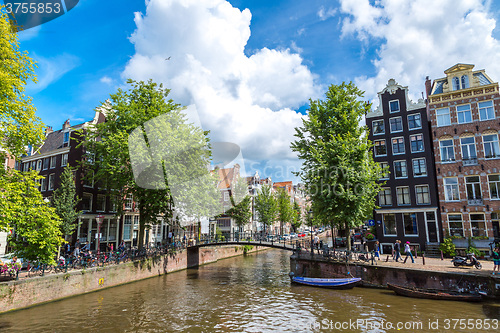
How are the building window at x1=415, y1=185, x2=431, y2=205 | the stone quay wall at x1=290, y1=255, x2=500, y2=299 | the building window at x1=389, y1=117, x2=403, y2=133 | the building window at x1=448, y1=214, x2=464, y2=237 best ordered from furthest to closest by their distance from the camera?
the building window at x1=389, y1=117, x2=403, y2=133 → the building window at x1=415, y1=185, x2=431, y2=205 → the building window at x1=448, y1=214, x2=464, y2=237 → the stone quay wall at x1=290, y1=255, x2=500, y2=299

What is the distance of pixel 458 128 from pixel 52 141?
48.6 metres

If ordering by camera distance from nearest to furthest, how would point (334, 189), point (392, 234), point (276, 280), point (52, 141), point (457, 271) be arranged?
point (457, 271) → point (334, 189) → point (276, 280) → point (392, 234) → point (52, 141)

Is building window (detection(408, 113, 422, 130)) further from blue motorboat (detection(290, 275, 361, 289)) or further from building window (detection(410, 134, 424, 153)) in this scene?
blue motorboat (detection(290, 275, 361, 289))

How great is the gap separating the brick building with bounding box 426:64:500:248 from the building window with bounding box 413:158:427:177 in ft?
4.17

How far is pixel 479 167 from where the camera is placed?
29266mm

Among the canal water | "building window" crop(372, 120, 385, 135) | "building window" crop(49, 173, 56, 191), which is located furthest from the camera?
"building window" crop(49, 173, 56, 191)

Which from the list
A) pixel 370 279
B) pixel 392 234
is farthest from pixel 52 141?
pixel 392 234

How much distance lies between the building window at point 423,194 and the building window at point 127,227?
117 feet

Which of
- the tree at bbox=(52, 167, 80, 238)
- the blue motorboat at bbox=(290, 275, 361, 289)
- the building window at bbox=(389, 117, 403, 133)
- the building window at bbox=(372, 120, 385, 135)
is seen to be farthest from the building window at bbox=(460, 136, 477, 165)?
the tree at bbox=(52, 167, 80, 238)

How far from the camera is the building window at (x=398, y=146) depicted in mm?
33031

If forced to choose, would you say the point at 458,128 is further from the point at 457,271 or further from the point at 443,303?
the point at 443,303

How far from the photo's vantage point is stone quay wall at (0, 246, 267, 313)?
17.2m

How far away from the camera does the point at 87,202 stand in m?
34.1

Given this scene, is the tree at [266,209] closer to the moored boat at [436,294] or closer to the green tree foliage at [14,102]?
the moored boat at [436,294]
